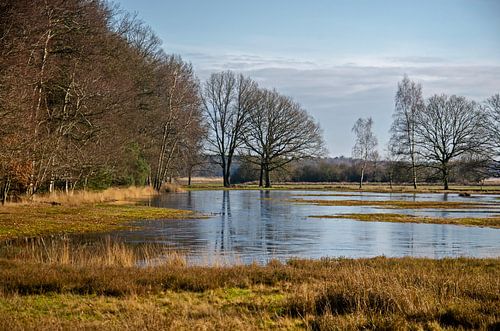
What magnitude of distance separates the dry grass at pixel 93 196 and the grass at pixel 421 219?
647 inches

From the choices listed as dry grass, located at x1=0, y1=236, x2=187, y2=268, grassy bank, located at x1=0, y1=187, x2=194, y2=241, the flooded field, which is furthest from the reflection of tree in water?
grassy bank, located at x1=0, y1=187, x2=194, y2=241

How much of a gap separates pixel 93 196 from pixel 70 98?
7.87m

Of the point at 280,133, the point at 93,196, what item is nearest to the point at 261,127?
the point at 280,133

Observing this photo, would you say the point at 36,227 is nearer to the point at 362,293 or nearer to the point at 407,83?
the point at 362,293

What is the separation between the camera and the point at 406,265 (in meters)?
15.9

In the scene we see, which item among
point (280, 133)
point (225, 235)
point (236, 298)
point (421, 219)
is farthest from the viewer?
point (280, 133)

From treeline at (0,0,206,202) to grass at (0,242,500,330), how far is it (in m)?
13.3

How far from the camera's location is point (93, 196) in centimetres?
4294

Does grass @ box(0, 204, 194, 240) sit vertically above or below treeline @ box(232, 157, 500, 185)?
below

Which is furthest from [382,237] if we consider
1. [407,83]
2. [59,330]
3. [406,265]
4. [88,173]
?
[407,83]

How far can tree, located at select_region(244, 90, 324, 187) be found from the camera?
90500 mm

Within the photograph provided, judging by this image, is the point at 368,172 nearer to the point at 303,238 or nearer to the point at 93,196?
the point at 93,196

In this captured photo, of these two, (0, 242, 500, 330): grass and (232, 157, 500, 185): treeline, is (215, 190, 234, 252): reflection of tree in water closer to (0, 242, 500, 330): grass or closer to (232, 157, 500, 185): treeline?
(0, 242, 500, 330): grass

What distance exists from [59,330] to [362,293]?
17.5ft
